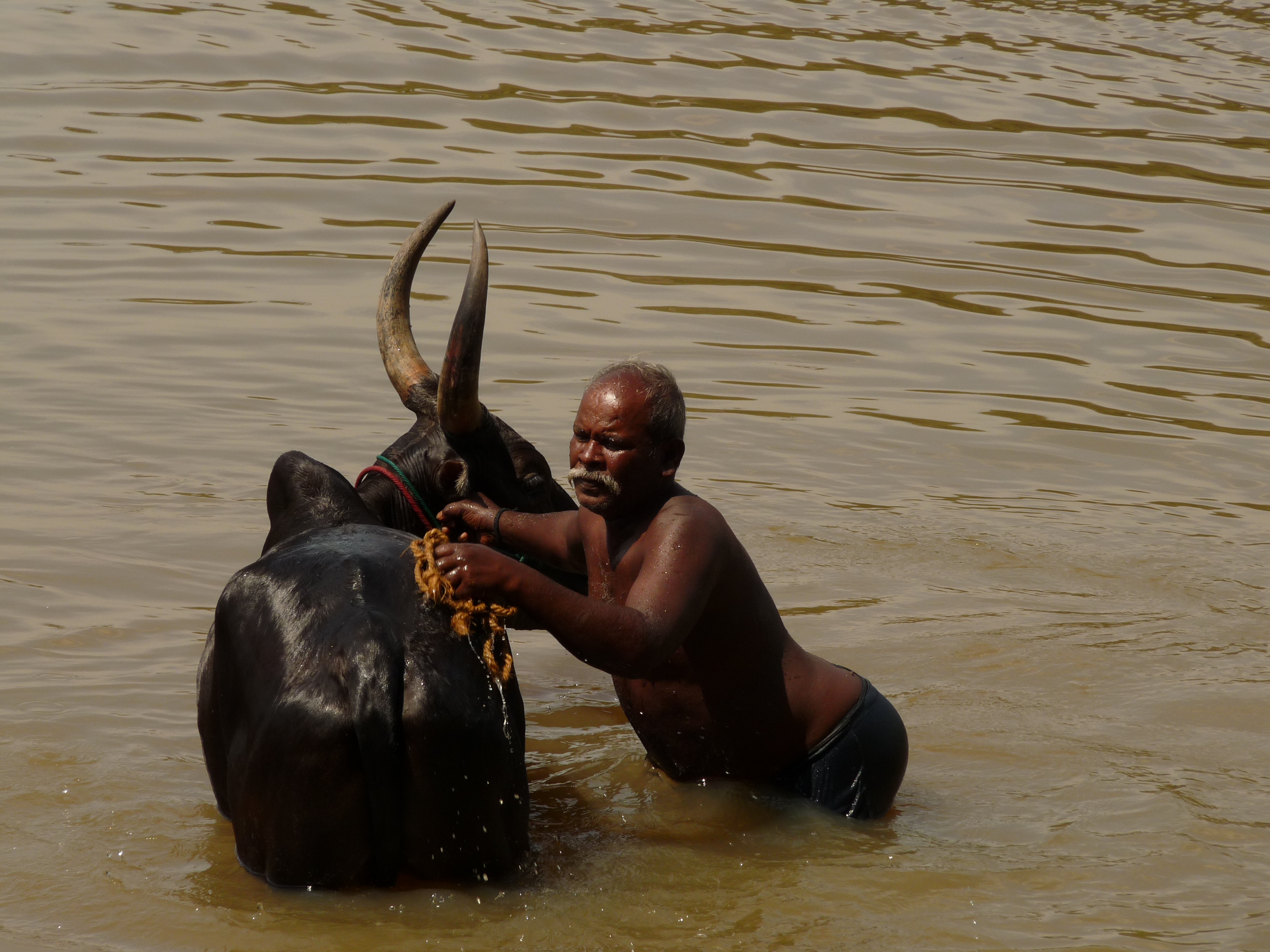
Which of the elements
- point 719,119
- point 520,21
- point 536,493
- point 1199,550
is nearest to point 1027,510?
point 1199,550

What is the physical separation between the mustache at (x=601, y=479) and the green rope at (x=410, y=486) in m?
0.84

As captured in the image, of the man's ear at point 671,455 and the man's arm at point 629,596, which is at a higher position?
the man's ear at point 671,455

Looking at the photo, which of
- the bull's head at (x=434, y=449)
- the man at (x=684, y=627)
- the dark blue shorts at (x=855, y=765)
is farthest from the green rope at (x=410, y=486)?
the dark blue shorts at (x=855, y=765)

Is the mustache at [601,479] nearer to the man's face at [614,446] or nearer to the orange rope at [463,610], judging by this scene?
the man's face at [614,446]

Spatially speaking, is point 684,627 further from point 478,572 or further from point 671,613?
point 478,572

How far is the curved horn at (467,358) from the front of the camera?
4246 mm

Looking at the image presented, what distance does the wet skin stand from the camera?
4141mm

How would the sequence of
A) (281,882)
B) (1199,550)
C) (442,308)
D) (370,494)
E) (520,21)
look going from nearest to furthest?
(281,882) → (370,494) → (1199,550) → (442,308) → (520,21)

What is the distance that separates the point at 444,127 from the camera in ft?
48.8

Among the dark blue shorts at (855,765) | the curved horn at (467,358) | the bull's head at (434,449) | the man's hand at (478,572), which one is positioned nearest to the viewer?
the man's hand at (478,572)

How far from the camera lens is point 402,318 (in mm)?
5234

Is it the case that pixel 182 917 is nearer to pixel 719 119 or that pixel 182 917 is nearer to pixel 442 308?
pixel 442 308

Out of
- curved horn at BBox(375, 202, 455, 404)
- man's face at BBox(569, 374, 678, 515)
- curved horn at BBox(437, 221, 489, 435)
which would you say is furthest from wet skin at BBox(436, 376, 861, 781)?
curved horn at BBox(375, 202, 455, 404)

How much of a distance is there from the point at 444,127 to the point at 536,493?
33.6ft
